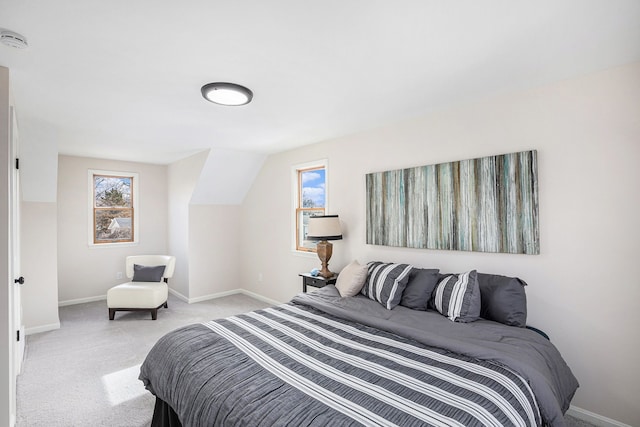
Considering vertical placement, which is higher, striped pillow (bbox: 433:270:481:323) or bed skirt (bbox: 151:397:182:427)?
striped pillow (bbox: 433:270:481:323)

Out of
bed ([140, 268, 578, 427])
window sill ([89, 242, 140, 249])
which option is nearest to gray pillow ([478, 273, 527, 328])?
bed ([140, 268, 578, 427])

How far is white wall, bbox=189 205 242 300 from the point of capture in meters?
5.25

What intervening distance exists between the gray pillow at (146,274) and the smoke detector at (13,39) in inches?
137

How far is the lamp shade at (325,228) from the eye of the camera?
3.63 metres

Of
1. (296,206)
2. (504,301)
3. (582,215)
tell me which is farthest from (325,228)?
(582,215)

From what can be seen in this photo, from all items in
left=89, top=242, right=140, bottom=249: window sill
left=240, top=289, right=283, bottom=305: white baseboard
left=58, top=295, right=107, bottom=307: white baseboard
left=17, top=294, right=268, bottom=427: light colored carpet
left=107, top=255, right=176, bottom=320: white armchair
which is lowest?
left=17, top=294, right=268, bottom=427: light colored carpet

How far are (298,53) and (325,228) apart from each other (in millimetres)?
2066

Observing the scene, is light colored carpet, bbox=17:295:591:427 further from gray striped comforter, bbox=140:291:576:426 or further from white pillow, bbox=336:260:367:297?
white pillow, bbox=336:260:367:297

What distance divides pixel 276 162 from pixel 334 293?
8.72 ft

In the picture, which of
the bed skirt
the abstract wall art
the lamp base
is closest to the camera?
the bed skirt

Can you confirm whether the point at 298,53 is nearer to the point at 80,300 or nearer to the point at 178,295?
the point at 178,295

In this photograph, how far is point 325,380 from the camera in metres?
1.56

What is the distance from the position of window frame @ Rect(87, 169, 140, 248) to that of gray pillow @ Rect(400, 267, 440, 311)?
16.9ft

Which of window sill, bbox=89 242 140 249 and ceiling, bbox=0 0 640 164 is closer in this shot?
ceiling, bbox=0 0 640 164
